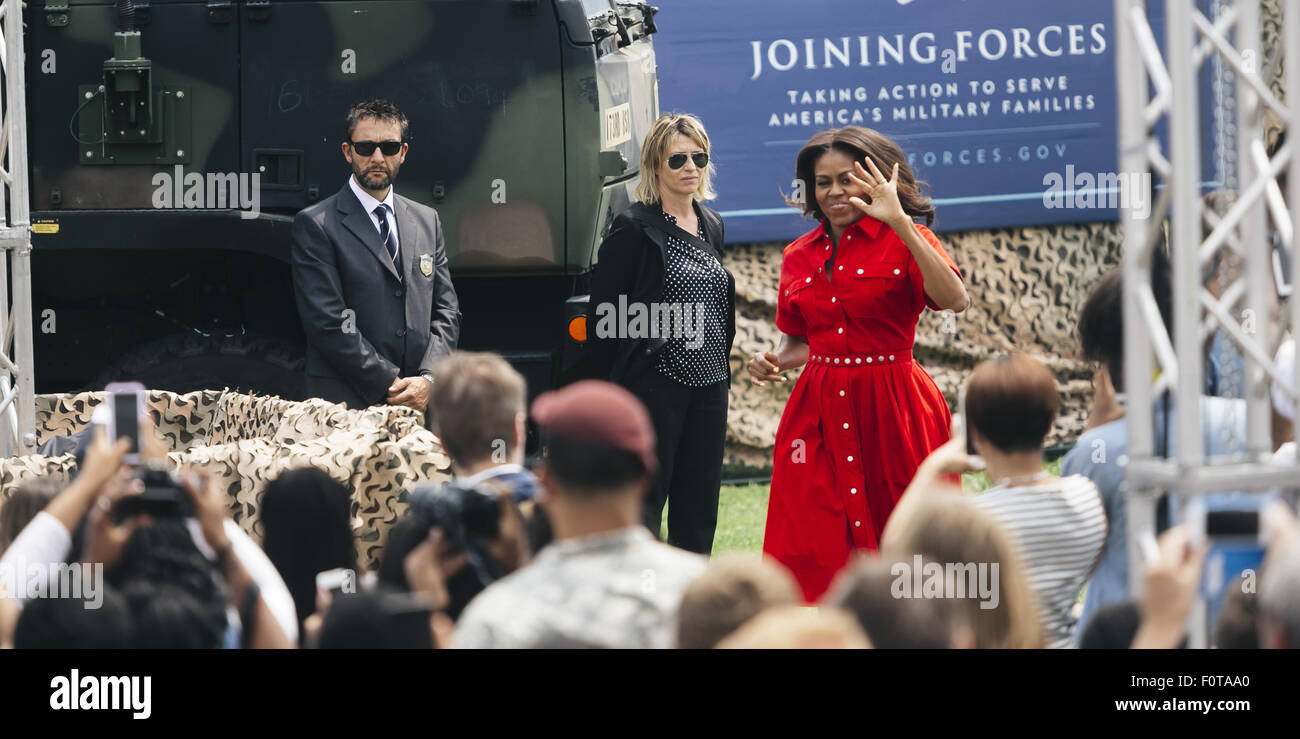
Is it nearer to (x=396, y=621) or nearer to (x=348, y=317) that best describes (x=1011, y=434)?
(x=396, y=621)

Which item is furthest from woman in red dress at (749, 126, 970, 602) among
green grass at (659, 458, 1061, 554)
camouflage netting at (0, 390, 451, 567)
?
green grass at (659, 458, 1061, 554)

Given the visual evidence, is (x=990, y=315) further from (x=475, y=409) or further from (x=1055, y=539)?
(x=475, y=409)

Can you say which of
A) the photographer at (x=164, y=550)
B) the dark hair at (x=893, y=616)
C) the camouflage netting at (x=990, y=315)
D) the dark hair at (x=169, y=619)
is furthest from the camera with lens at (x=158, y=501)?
the camouflage netting at (x=990, y=315)

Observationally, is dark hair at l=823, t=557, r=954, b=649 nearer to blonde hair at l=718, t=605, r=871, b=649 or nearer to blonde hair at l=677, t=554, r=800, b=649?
blonde hair at l=718, t=605, r=871, b=649

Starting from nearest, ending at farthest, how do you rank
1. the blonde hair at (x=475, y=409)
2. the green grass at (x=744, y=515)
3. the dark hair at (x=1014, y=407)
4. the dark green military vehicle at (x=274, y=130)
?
the blonde hair at (x=475, y=409), the dark hair at (x=1014, y=407), the dark green military vehicle at (x=274, y=130), the green grass at (x=744, y=515)

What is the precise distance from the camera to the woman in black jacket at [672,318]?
6.25 m

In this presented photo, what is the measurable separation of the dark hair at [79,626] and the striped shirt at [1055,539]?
2.01 metres

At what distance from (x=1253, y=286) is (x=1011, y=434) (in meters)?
0.72

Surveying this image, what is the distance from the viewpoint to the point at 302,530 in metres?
4.25

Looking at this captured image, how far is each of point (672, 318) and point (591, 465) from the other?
10.3 ft

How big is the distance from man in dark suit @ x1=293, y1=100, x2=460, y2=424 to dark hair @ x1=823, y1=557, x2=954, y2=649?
372 cm

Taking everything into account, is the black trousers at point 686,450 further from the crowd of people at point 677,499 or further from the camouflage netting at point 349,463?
the camouflage netting at point 349,463

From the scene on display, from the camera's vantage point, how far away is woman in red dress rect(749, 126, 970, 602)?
5555 mm
